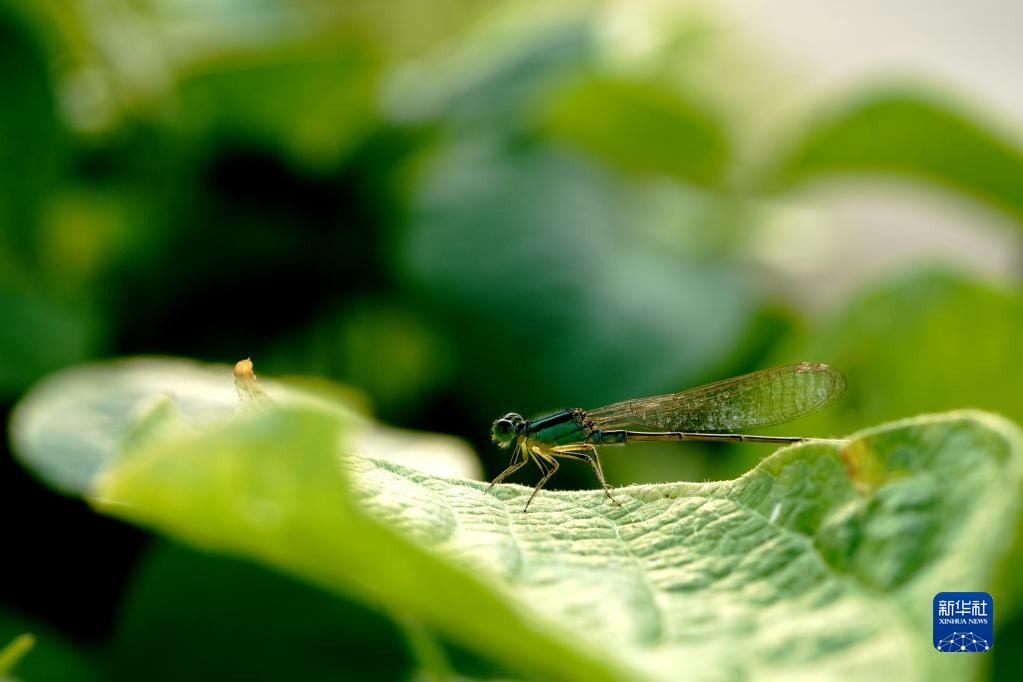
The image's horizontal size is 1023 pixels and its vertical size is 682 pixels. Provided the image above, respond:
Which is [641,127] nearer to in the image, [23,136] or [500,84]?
[500,84]

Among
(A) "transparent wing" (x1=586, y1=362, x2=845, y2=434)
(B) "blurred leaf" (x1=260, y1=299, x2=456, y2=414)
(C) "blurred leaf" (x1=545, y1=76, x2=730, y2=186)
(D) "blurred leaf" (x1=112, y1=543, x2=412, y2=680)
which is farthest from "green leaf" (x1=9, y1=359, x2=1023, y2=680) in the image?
(C) "blurred leaf" (x1=545, y1=76, x2=730, y2=186)

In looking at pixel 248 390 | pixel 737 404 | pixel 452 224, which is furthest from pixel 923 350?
pixel 248 390

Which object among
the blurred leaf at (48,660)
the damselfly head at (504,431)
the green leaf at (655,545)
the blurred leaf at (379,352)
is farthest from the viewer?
the blurred leaf at (379,352)

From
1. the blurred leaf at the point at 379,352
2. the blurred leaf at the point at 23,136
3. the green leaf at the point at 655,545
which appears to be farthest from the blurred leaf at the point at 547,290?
the green leaf at the point at 655,545

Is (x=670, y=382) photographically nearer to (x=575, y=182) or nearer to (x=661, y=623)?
(x=575, y=182)

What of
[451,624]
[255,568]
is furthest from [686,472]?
[451,624]

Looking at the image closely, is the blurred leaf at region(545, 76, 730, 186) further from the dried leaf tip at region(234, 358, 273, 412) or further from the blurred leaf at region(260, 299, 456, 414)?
the dried leaf tip at region(234, 358, 273, 412)

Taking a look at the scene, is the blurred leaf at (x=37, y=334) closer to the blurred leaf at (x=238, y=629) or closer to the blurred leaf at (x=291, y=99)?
the blurred leaf at (x=291, y=99)

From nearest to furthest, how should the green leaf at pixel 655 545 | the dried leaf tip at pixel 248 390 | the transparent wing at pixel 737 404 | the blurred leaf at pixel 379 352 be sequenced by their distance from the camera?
1. the green leaf at pixel 655 545
2. the dried leaf tip at pixel 248 390
3. the transparent wing at pixel 737 404
4. the blurred leaf at pixel 379 352
